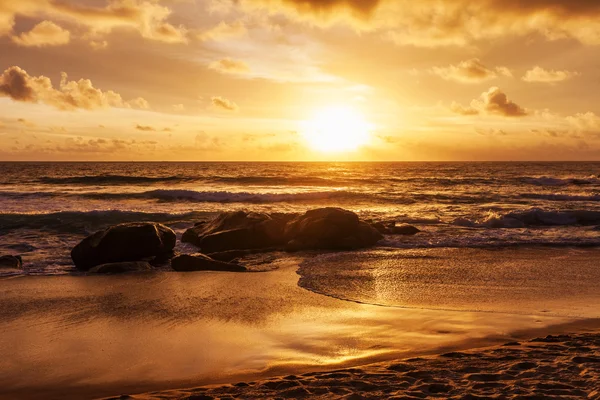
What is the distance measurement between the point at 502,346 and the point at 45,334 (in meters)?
6.39

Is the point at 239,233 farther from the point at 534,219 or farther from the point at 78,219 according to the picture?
the point at 534,219

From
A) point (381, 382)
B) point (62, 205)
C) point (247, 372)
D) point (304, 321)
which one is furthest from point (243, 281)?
point (62, 205)

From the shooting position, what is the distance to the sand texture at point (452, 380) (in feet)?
16.2

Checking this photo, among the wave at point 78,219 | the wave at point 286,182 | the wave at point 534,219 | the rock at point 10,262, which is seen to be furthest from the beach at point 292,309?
the wave at point 286,182

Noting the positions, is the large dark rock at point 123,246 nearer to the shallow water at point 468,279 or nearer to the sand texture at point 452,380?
the shallow water at point 468,279

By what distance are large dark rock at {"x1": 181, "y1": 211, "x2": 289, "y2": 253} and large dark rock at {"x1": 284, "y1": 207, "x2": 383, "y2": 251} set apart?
19.5 inches

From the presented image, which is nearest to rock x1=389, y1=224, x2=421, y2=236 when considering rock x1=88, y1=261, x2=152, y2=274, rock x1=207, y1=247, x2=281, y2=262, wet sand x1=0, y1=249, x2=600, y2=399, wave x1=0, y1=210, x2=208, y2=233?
rock x1=207, y1=247, x2=281, y2=262

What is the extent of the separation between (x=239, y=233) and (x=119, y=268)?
4851 mm

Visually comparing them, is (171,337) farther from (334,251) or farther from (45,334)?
(334,251)

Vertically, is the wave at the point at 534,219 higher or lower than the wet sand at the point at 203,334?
higher

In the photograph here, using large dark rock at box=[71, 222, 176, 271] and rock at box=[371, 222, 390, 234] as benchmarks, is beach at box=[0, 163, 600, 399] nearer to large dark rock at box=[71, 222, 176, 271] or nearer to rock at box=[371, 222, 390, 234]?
large dark rock at box=[71, 222, 176, 271]

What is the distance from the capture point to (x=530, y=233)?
64.4ft

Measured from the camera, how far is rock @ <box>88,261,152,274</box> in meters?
12.8

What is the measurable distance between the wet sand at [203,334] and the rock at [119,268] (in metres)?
2.11
